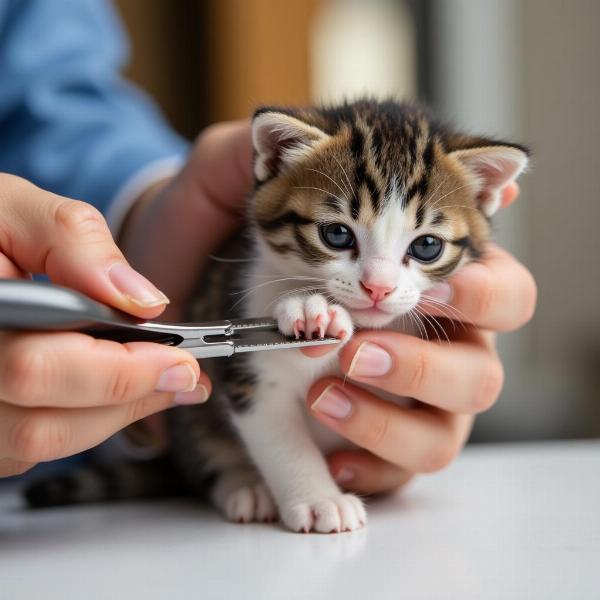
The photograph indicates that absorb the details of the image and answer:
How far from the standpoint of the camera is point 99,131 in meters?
2.07

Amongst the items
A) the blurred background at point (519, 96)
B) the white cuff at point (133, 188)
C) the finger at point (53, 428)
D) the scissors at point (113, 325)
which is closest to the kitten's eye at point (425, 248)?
the scissors at point (113, 325)

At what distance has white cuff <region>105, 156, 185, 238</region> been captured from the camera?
74.0 inches

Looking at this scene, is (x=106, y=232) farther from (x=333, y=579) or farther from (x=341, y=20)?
(x=341, y=20)

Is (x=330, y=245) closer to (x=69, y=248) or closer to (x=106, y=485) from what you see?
(x=69, y=248)

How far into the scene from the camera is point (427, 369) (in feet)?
3.92


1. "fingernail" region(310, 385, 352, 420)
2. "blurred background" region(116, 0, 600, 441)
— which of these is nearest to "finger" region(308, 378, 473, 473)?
"fingernail" region(310, 385, 352, 420)

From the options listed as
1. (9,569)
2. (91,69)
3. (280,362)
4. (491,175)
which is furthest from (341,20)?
(9,569)

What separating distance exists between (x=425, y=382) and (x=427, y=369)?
0.02m

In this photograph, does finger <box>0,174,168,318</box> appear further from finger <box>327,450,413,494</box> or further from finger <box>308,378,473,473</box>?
finger <box>327,450,413,494</box>

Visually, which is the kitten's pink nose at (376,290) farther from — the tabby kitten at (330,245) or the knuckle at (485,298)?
the knuckle at (485,298)

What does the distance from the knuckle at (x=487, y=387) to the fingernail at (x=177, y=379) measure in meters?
0.48

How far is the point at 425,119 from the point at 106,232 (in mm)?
605

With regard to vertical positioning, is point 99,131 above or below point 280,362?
above

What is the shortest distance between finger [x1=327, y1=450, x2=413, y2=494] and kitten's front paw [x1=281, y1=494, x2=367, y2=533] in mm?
149
